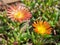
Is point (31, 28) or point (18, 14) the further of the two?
point (31, 28)

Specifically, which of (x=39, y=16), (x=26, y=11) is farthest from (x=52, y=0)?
(x=26, y=11)

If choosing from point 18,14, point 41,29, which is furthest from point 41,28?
point 18,14

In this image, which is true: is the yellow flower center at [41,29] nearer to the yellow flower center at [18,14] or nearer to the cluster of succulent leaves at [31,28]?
the cluster of succulent leaves at [31,28]

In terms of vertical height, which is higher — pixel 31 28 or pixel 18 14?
pixel 18 14

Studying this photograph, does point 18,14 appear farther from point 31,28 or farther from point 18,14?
point 31,28

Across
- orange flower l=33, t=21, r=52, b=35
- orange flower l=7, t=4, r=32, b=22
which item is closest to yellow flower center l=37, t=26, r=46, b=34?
orange flower l=33, t=21, r=52, b=35

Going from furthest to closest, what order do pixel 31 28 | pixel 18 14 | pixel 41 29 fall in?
pixel 31 28 < pixel 18 14 < pixel 41 29

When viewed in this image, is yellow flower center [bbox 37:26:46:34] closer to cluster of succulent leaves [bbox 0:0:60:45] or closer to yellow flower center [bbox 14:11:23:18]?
cluster of succulent leaves [bbox 0:0:60:45]

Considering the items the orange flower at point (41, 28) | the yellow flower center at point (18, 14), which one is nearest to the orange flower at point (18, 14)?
the yellow flower center at point (18, 14)

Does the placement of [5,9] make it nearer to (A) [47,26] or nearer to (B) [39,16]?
(B) [39,16]
